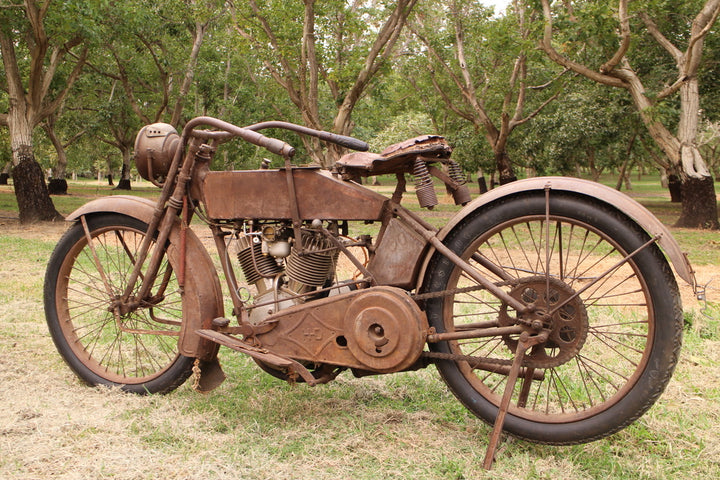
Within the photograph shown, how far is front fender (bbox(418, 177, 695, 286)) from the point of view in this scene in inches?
98.5

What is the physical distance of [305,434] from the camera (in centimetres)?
295

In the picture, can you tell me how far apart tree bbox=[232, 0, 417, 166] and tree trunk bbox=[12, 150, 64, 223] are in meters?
6.24

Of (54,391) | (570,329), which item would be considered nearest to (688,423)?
(570,329)

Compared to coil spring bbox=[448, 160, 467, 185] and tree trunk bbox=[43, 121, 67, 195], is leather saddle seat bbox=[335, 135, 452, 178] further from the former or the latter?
tree trunk bbox=[43, 121, 67, 195]

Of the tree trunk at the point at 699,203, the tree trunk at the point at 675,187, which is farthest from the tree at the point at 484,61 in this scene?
the tree trunk at the point at 675,187

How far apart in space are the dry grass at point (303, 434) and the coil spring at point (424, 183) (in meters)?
1.18

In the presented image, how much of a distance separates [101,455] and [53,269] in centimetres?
141

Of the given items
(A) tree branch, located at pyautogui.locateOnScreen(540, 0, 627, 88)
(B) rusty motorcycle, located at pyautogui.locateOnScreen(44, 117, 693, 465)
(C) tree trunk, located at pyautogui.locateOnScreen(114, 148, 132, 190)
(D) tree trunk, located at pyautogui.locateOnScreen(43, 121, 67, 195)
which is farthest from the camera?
(C) tree trunk, located at pyautogui.locateOnScreen(114, 148, 132, 190)

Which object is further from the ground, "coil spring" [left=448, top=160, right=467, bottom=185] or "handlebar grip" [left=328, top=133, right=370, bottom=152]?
"handlebar grip" [left=328, top=133, right=370, bottom=152]

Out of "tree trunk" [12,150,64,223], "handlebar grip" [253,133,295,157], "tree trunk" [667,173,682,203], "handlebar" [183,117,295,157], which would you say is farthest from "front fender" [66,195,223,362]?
"tree trunk" [667,173,682,203]

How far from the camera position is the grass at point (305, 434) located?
2.59 metres

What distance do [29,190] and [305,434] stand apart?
1323 centimetres

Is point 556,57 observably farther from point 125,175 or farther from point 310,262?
point 125,175

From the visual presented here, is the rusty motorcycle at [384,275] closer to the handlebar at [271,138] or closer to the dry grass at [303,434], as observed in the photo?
the handlebar at [271,138]
